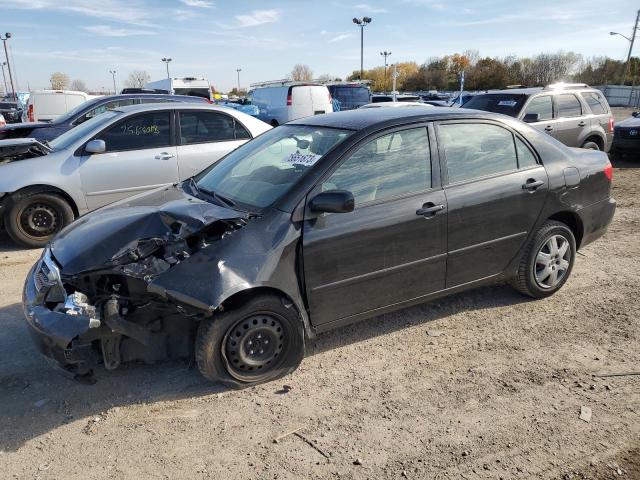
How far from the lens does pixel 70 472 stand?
2.59m

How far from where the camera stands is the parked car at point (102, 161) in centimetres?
600

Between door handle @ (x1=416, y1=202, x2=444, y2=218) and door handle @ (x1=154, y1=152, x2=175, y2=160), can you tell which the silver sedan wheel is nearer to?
door handle @ (x1=416, y1=202, x2=444, y2=218)

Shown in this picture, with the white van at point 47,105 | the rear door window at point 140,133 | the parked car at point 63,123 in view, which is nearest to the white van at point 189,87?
the white van at point 47,105

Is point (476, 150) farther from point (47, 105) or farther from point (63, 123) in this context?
point (47, 105)

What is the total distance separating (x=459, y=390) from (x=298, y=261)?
52.4 inches

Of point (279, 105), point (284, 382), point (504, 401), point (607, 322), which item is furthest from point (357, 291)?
point (279, 105)

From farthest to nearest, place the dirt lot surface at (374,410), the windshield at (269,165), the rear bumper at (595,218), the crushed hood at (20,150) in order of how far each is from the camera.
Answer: the crushed hood at (20,150) < the rear bumper at (595,218) < the windshield at (269,165) < the dirt lot surface at (374,410)

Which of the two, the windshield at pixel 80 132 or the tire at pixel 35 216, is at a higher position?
the windshield at pixel 80 132

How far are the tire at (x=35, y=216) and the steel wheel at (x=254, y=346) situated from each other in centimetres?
407

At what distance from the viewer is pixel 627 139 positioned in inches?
471

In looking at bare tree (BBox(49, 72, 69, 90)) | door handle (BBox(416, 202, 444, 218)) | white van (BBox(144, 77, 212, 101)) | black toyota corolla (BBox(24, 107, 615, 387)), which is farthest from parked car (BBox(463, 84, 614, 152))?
bare tree (BBox(49, 72, 69, 90))

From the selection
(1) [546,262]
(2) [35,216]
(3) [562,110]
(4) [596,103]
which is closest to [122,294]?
(1) [546,262]

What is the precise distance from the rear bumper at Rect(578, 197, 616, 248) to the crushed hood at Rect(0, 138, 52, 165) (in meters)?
6.10

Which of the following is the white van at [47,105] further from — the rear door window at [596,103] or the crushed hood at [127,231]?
the rear door window at [596,103]
